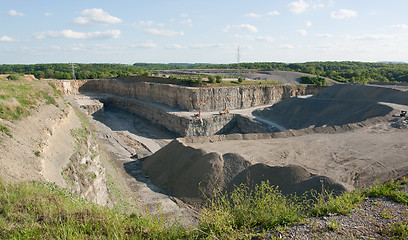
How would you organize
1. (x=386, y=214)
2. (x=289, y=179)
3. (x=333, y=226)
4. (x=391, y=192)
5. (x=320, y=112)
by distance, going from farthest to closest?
(x=320, y=112), (x=289, y=179), (x=391, y=192), (x=386, y=214), (x=333, y=226)

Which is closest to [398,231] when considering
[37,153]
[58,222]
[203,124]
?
[58,222]

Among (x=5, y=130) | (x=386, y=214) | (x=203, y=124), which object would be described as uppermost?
(x=5, y=130)

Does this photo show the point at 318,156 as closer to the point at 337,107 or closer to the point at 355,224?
the point at 355,224

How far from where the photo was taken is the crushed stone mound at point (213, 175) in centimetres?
1224

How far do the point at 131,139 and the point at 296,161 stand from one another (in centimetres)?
2074

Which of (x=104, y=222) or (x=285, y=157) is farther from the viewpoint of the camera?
(x=285, y=157)

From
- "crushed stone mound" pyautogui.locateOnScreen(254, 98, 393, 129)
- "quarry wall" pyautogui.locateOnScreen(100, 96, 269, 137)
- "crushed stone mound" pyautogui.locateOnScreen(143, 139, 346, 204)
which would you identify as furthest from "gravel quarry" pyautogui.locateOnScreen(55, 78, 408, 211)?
"quarry wall" pyautogui.locateOnScreen(100, 96, 269, 137)

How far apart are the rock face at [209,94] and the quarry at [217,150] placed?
0.29m

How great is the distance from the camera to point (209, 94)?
122 ft

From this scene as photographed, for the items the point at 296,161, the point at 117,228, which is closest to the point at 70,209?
the point at 117,228

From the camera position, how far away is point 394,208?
697 cm

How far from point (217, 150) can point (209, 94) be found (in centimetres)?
2055

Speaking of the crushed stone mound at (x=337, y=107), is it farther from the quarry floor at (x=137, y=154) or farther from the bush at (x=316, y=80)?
the quarry floor at (x=137, y=154)

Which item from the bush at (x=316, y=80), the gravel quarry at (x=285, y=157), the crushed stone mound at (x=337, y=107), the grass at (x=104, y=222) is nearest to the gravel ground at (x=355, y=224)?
the grass at (x=104, y=222)
